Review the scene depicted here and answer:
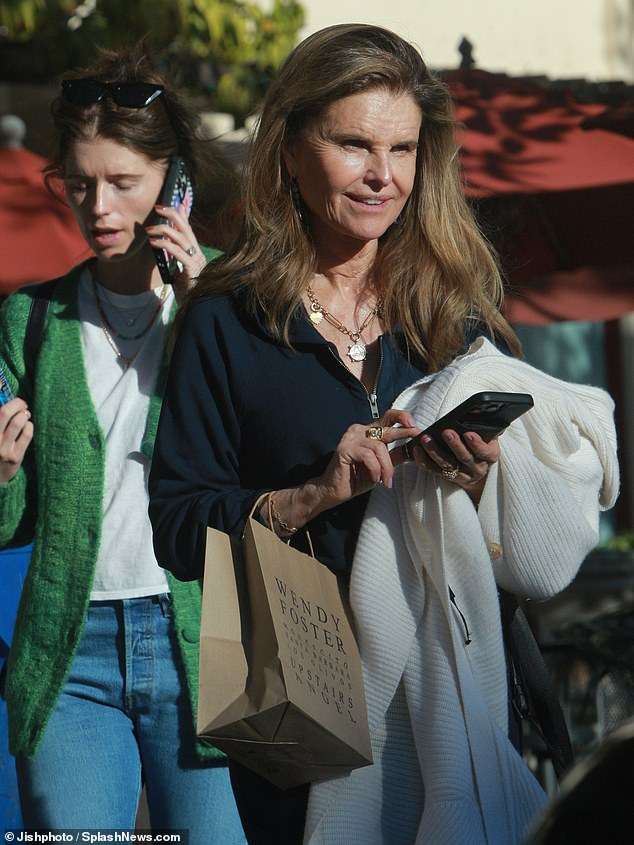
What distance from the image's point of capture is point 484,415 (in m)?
2.11

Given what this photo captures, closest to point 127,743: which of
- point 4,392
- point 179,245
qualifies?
point 4,392

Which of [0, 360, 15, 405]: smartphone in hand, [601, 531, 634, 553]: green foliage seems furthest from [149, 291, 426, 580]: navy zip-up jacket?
[601, 531, 634, 553]: green foliage

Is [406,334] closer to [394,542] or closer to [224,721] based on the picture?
[394,542]

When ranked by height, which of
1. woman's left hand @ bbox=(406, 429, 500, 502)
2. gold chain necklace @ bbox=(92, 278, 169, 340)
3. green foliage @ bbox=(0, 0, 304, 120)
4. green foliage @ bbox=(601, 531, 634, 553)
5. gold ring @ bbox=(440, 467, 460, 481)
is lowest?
green foliage @ bbox=(601, 531, 634, 553)

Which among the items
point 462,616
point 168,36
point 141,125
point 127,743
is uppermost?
point 168,36

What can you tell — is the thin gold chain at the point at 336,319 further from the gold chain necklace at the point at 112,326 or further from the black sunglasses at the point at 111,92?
the black sunglasses at the point at 111,92

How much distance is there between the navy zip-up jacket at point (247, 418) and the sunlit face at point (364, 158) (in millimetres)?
204

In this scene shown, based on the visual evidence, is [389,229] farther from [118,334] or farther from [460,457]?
[118,334]

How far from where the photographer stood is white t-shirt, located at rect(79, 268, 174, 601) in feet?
10.1

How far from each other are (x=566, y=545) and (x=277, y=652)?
56 centimetres

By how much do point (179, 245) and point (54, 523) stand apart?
75 cm

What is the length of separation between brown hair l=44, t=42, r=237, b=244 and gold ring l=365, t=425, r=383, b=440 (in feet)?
4.30

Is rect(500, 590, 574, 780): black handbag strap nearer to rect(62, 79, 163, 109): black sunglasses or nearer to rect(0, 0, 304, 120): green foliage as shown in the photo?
rect(62, 79, 163, 109): black sunglasses

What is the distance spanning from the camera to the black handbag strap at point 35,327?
10.9ft
